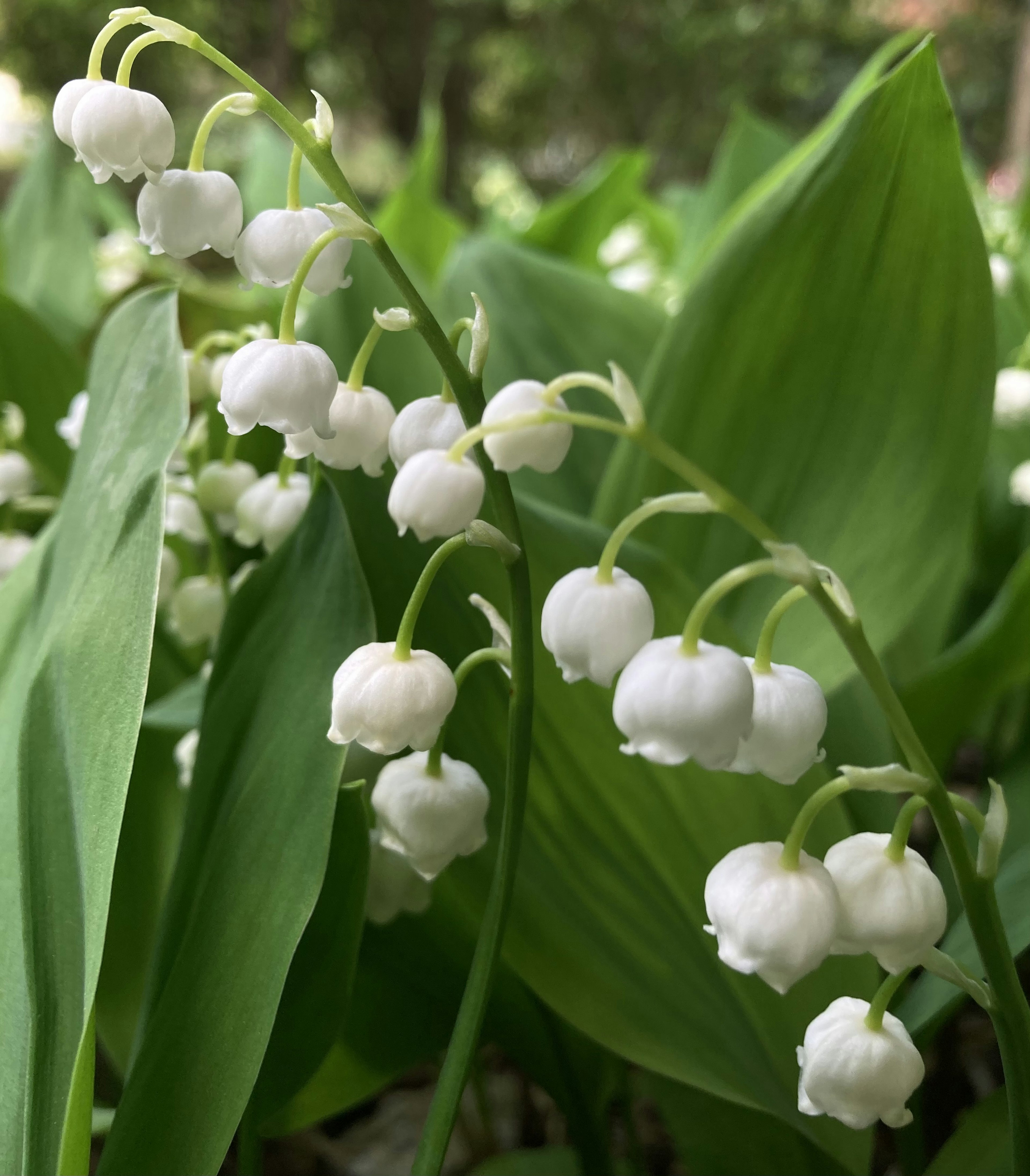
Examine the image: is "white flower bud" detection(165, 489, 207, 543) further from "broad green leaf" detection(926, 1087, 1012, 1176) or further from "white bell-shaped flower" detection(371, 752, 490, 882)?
"broad green leaf" detection(926, 1087, 1012, 1176)

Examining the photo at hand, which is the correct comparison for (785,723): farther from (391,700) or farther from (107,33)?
(107,33)

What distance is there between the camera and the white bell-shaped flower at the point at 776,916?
276 millimetres

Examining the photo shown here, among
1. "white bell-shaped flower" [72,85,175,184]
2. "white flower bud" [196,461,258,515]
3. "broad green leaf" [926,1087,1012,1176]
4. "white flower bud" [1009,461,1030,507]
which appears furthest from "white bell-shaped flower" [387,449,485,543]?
"white flower bud" [1009,461,1030,507]

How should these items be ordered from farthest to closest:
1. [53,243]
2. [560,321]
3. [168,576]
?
1. [53,243]
2. [560,321]
3. [168,576]

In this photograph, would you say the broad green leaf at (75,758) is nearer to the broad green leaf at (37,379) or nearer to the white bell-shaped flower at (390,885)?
the white bell-shaped flower at (390,885)

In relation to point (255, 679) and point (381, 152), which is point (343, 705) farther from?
point (381, 152)

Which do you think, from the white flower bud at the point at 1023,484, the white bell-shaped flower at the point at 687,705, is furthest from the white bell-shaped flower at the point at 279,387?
the white flower bud at the point at 1023,484

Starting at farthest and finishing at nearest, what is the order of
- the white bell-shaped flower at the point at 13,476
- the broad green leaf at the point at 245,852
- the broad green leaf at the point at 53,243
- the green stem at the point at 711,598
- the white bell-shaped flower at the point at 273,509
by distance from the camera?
the broad green leaf at the point at 53,243 → the white bell-shaped flower at the point at 13,476 → the white bell-shaped flower at the point at 273,509 → the broad green leaf at the point at 245,852 → the green stem at the point at 711,598

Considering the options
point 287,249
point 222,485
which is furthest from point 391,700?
point 222,485

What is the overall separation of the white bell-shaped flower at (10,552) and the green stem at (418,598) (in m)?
0.37

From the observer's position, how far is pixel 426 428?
1.11ft

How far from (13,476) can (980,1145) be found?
556mm

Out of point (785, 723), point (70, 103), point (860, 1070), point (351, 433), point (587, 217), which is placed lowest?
point (860, 1070)

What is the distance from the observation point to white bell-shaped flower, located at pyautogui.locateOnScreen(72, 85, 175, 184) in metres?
0.31
